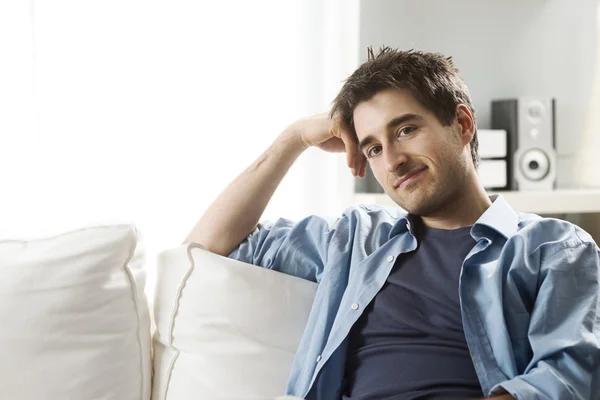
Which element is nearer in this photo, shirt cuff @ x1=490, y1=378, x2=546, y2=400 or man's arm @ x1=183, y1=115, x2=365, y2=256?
shirt cuff @ x1=490, y1=378, x2=546, y2=400

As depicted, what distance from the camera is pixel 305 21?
2811 mm

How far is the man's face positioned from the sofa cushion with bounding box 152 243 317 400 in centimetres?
31

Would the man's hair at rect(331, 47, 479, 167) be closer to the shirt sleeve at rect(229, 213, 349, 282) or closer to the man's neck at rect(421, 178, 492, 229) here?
the man's neck at rect(421, 178, 492, 229)

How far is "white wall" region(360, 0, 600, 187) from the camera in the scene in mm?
3492

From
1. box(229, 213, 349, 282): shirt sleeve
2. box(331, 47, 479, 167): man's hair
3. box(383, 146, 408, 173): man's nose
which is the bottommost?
box(229, 213, 349, 282): shirt sleeve

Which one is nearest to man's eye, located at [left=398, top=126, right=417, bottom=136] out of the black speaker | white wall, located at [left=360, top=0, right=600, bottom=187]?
the black speaker

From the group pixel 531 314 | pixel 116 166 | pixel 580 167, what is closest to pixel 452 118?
pixel 531 314

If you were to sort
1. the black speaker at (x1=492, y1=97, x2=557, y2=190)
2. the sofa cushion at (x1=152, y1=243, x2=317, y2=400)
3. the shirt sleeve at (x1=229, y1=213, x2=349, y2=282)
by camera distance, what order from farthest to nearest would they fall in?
1. the black speaker at (x1=492, y1=97, x2=557, y2=190)
2. the shirt sleeve at (x1=229, y1=213, x2=349, y2=282)
3. the sofa cushion at (x1=152, y1=243, x2=317, y2=400)

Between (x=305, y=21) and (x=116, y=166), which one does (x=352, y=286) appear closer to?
(x=116, y=166)

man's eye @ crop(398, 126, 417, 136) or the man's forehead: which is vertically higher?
the man's forehead

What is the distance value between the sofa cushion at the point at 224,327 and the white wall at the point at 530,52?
204cm

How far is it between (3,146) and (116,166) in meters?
0.34

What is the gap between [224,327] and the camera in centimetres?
169

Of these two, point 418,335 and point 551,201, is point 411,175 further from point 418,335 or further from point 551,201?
point 551,201
